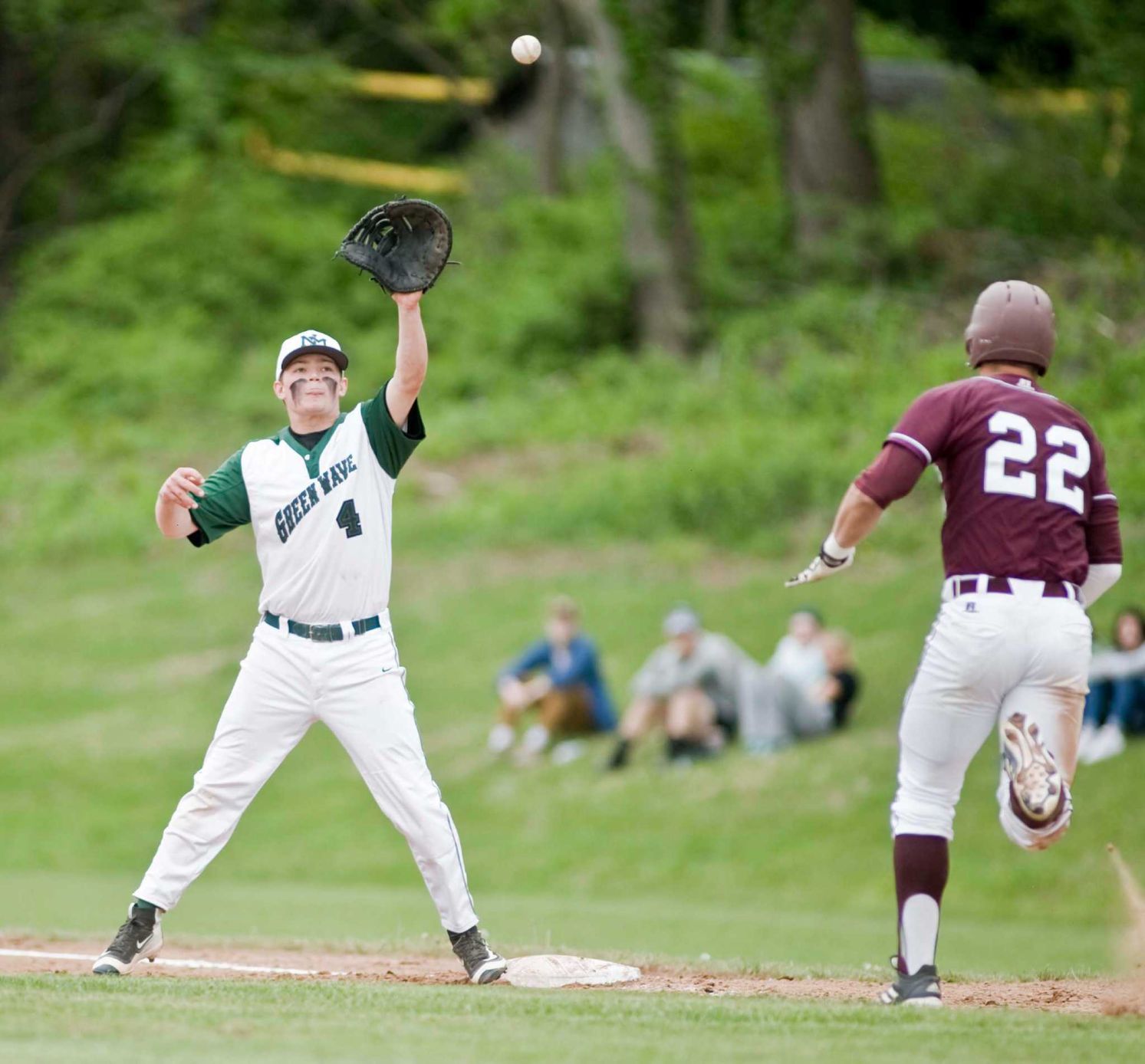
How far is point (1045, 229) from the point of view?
25844 millimetres

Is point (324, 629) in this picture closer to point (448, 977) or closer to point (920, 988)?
point (448, 977)

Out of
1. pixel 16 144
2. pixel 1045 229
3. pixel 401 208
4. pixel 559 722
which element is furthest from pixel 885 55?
pixel 401 208

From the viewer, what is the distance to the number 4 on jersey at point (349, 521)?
6.69 m

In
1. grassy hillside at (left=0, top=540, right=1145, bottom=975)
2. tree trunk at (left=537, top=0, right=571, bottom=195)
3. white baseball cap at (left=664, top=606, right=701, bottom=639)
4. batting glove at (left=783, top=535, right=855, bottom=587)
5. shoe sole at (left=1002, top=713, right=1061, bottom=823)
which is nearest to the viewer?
shoe sole at (left=1002, top=713, right=1061, bottom=823)

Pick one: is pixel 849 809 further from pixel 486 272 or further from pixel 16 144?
pixel 16 144

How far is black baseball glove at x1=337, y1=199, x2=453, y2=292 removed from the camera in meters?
6.77

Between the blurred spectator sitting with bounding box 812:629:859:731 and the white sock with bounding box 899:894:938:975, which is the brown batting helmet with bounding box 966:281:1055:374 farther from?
the blurred spectator sitting with bounding box 812:629:859:731

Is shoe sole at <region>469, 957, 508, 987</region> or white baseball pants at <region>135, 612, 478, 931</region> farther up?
white baseball pants at <region>135, 612, 478, 931</region>

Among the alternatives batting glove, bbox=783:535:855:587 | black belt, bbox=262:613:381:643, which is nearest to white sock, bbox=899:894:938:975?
batting glove, bbox=783:535:855:587

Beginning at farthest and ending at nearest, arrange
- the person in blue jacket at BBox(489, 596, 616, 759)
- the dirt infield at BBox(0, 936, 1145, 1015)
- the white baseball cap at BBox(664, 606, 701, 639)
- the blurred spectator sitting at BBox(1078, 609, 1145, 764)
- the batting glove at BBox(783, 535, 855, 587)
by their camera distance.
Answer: the person in blue jacket at BBox(489, 596, 616, 759), the white baseball cap at BBox(664, 606, 701, 639), the blurred spectator sitting at BBox(1078, 609, 1145, 764), the dirt infield at BBox(0, 936, 1145, 1015), the batting glove at BBox(783, 535, 855, 587)

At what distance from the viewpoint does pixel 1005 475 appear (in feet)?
19.2

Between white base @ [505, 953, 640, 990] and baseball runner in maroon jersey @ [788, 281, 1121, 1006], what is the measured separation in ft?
4.20

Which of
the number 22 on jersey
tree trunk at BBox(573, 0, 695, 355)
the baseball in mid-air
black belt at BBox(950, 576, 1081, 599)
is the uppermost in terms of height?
tree trunk at BBox(573, 0, 695, 355)

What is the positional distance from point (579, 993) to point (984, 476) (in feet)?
7.45
